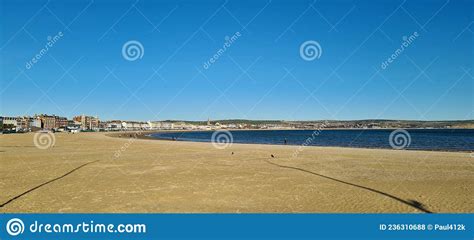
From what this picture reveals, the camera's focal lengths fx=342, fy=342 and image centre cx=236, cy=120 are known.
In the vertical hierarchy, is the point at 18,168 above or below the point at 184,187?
above

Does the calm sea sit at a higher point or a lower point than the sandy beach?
higher

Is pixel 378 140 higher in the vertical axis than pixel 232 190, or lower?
higher

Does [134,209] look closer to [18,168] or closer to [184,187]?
[184,187]

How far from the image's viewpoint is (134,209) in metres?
9.41

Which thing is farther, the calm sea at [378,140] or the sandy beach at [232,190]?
the calm sea at [378,140]

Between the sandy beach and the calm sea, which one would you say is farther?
the calm sea

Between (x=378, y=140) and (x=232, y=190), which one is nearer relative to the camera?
(x=232, y=190)

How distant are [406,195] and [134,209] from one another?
8.70m

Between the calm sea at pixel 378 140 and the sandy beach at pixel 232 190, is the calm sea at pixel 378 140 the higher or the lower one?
the higher one

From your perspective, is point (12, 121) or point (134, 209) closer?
point (134, 209)
